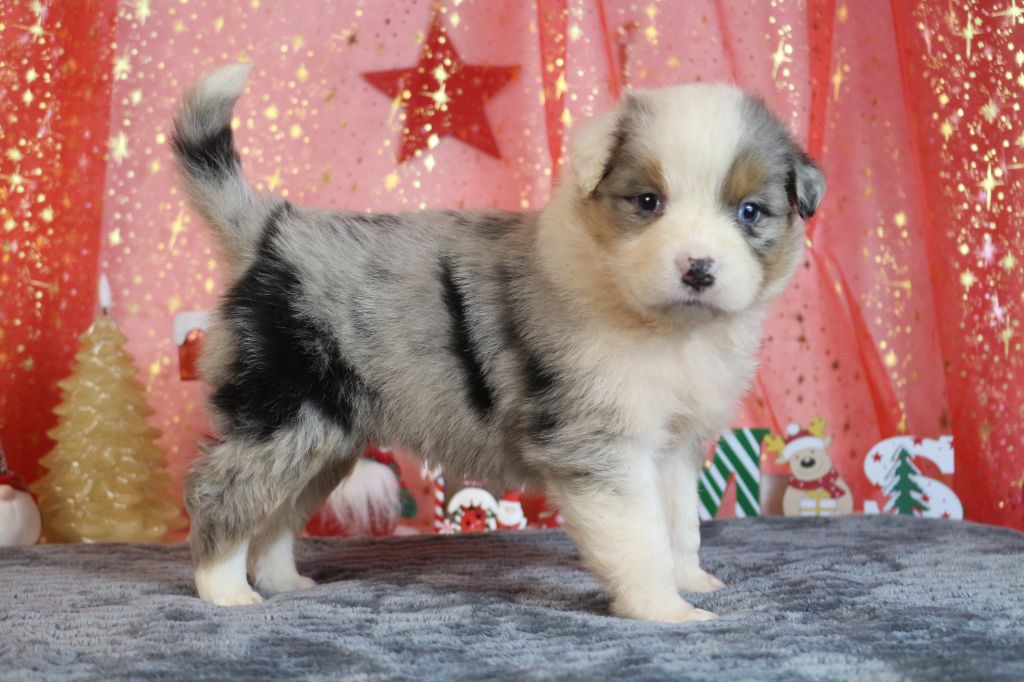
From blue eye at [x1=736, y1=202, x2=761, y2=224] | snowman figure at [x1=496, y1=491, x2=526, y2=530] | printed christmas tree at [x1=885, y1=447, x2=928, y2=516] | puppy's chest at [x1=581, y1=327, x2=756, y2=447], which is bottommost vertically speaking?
snowman figure at [x1=496, y1=491, x2=526, y2=530]

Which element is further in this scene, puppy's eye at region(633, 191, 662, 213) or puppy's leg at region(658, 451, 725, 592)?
puppy's leg at region(658, 451, 725, 592)

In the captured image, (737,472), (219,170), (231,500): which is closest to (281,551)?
(231,500)

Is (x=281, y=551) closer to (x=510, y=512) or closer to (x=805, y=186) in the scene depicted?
(x=510, y=512)

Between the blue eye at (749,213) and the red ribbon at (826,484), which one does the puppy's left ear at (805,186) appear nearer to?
the blue eye at (749,213)

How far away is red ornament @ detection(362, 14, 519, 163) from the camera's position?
175 inches

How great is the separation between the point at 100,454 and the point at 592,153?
2.46 m

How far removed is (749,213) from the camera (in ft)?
8.44

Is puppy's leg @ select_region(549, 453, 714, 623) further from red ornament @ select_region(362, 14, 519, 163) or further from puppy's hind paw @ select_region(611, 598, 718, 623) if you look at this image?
red ornament @ select_region(362, 14, 519, 163)

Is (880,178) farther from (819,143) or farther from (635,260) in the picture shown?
(635,260)

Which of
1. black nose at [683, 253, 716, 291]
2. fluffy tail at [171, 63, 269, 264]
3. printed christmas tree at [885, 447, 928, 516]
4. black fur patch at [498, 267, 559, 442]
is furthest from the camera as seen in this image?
printed christmas tree at [885, 447, 928, 516]

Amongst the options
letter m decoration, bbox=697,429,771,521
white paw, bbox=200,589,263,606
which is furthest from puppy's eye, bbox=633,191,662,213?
letter m decoration, bbox=697,429,771,521

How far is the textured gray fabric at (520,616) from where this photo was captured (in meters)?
2.15

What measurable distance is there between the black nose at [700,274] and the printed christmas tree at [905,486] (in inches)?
92.7

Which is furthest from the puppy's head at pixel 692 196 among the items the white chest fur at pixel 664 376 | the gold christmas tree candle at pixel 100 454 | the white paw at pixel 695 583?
the gold christmas tree candle at pixel 100 454
